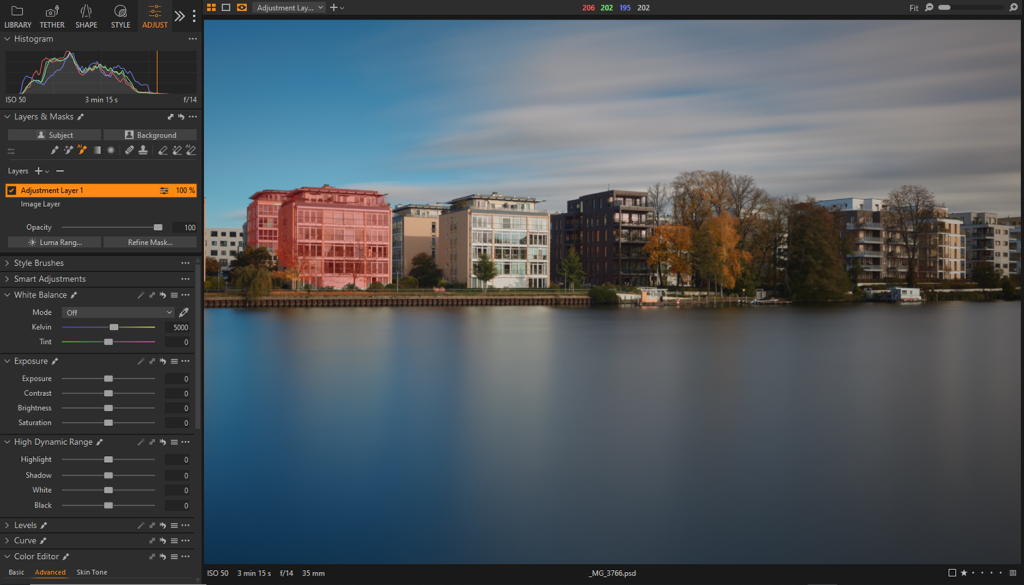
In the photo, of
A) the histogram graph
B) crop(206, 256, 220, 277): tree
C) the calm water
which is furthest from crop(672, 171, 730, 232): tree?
the histogram graph

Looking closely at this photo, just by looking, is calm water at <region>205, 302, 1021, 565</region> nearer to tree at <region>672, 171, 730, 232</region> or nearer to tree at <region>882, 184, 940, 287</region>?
tree at <region>672, 171, 730, 232</region>

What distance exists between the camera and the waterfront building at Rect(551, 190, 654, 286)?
9769 centimetres

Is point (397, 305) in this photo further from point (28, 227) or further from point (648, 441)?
point (28, 227)

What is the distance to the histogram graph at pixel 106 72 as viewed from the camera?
423 cm

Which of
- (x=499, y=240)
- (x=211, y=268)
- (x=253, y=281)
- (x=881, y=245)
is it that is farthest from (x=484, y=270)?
(x=881, y=245)

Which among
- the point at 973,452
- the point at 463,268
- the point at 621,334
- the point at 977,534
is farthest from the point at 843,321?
the point at 463,268

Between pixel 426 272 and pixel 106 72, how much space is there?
275 ft

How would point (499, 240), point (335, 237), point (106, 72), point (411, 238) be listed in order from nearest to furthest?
point (106, 72)
point (335, 237)
point (499, 240)
point (411, 238)

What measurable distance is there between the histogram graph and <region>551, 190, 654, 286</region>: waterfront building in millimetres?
91628

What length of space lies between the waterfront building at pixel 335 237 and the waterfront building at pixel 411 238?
15.0 meters

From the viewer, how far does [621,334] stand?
37.5 meters

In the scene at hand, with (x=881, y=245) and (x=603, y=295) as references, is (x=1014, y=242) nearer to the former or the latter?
(x=881, y=245)

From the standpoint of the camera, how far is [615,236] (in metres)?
98.1

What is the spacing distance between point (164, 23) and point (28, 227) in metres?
1.57
